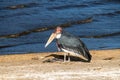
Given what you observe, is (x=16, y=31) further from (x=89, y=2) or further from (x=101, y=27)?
(x=89, y=2)

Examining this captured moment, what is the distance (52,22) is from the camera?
2306 cm

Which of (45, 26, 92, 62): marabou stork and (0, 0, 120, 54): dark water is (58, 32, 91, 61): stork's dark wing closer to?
(45, 26, 92, 62): marabou stork

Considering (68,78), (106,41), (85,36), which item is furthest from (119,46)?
(68,78)

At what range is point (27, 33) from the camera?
2105 cm

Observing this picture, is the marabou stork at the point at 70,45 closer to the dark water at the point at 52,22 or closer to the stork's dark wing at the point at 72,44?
the stork's dark wing at the point at 72,44

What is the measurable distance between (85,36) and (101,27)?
83.8 inches

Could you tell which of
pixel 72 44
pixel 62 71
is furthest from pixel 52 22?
pixel 62 71

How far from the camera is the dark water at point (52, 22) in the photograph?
60.6 feet

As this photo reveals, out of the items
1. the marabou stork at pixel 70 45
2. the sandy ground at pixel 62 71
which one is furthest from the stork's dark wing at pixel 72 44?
the sandy ground at pixel 62 71

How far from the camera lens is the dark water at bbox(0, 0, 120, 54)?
18483mm

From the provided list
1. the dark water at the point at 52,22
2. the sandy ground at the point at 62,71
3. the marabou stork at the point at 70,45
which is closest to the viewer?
the sandy ground at the point at 62,71

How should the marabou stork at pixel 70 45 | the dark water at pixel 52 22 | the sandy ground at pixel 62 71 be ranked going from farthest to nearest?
the dark water at pixel 52 22 < the marabou stork at pixel 70 45 < the sandy ground at pixel 62 71

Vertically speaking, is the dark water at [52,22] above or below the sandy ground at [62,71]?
below

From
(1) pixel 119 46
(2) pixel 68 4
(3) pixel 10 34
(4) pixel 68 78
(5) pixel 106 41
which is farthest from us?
(2) pixel 68 4
